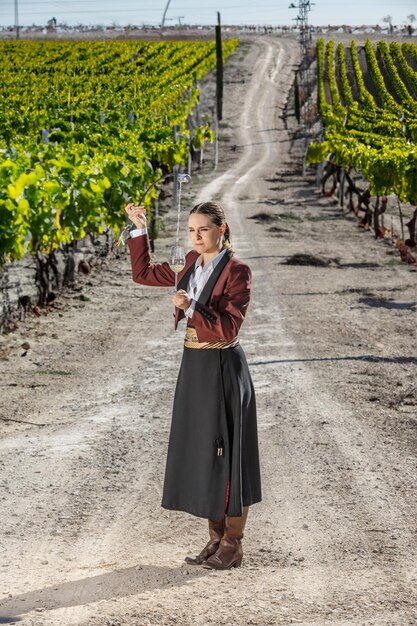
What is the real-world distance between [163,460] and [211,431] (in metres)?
2.69

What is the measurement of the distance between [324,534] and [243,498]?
3.10 ft

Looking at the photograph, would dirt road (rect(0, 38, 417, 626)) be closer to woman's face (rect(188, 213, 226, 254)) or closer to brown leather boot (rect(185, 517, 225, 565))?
brown leather boot (rect(185, 517, 225, 565))

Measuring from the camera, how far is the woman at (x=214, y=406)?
5422 millimetres

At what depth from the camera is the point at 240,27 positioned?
118188mm

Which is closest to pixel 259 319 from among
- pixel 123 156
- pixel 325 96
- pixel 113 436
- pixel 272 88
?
pixel 113 436

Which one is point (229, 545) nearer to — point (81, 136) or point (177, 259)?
point (177, 259)

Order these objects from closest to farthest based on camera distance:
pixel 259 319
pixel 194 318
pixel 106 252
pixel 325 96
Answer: pixel 194 318
pixel 259 319
pixel 106 252
pixel 325 96

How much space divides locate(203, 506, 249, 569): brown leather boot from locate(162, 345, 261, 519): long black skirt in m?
0.08

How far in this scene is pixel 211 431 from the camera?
5434 millimetres

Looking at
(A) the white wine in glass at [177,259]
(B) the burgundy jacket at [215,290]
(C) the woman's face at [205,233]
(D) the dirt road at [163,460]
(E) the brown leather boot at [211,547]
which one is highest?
(C) the woman's face at [205,233]

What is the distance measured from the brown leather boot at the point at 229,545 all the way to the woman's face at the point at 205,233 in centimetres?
128

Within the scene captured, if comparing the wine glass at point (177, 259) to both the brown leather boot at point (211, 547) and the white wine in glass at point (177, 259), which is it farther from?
the brown leather boot at point (211, 547)

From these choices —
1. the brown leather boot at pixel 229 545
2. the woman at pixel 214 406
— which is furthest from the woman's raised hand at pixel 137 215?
the brown leather boot at pixel 229 545

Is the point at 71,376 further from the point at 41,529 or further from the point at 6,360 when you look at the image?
the point at 41,529
